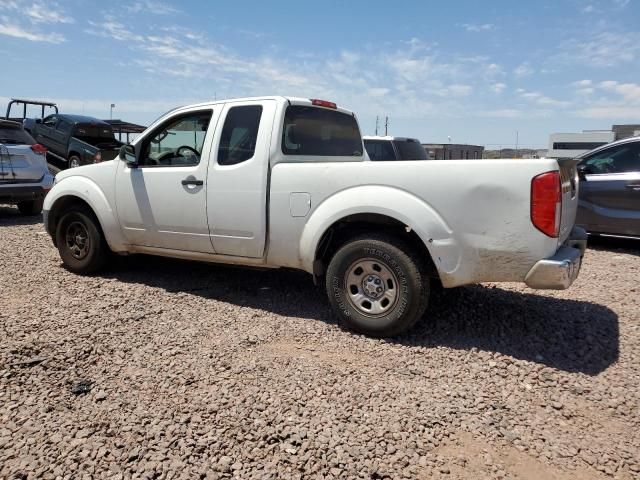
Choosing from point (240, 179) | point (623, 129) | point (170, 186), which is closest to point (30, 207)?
point (170, 186)

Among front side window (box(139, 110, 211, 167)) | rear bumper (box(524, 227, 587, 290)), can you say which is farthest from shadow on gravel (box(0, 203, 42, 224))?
rear bumper (box(524, 227, 587, 290))

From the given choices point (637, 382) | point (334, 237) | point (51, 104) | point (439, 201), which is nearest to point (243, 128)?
point (334, 237)

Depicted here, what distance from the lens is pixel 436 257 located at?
359 cm

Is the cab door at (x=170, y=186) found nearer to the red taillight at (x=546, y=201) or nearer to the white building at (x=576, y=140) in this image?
the red taillight at (x=546, y=201)

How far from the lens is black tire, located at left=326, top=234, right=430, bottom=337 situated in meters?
3.70

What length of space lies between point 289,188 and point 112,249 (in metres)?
2.45

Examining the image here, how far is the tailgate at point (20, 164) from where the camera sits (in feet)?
29.2

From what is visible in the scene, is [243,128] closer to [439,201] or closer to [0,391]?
[439,201]

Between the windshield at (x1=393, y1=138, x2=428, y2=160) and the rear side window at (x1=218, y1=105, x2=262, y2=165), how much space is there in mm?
6466

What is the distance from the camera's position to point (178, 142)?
5.02 metres

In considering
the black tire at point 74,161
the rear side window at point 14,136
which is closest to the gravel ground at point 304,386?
the rear side window at point 14,136

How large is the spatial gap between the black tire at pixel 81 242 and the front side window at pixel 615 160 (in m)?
7.06

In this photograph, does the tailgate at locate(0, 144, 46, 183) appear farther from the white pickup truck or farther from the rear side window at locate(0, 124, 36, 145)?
the white pickup truck

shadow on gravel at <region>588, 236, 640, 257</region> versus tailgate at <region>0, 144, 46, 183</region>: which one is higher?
tailgate at <region>0, 144, 46, 183</region>
